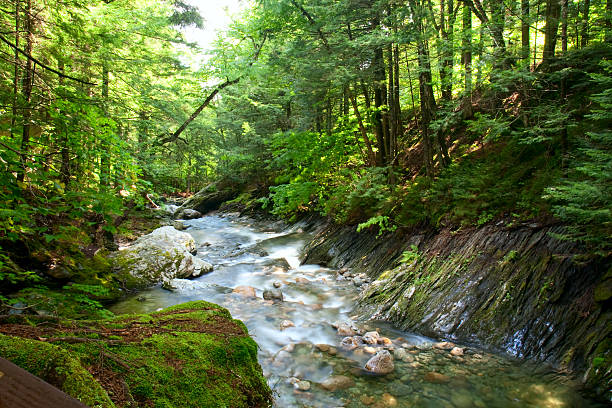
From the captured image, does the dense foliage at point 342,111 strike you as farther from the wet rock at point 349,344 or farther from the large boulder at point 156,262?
the wet rock at point 349,344

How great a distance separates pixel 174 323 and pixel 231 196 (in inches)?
923

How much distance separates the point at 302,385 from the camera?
456 cm

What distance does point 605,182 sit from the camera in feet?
13.6

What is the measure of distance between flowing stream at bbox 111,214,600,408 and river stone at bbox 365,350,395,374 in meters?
0.10

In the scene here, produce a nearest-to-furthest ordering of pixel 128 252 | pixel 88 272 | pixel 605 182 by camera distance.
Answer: pixel 605 182 < pixel 88 272 < pixel 128 252

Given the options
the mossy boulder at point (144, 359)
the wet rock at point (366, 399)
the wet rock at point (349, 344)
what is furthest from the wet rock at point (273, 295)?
the mossy boulder at point (144, 359)

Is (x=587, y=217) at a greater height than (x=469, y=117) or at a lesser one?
lesser

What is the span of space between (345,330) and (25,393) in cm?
578

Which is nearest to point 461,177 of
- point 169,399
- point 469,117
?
point 469,117

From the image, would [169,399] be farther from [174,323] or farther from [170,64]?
[170,64]

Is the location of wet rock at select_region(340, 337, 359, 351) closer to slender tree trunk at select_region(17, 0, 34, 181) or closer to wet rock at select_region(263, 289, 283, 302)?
wet rock at select_region(263, 289, 283, 302)

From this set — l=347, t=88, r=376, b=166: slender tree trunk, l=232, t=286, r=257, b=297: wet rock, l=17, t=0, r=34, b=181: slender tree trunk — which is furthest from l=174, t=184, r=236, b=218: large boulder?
l=17, t=0, r=34, b=181: slender tree trunk

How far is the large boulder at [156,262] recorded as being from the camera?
870 centimetres

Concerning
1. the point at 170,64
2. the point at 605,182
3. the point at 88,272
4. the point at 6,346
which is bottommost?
the point at 88,272
